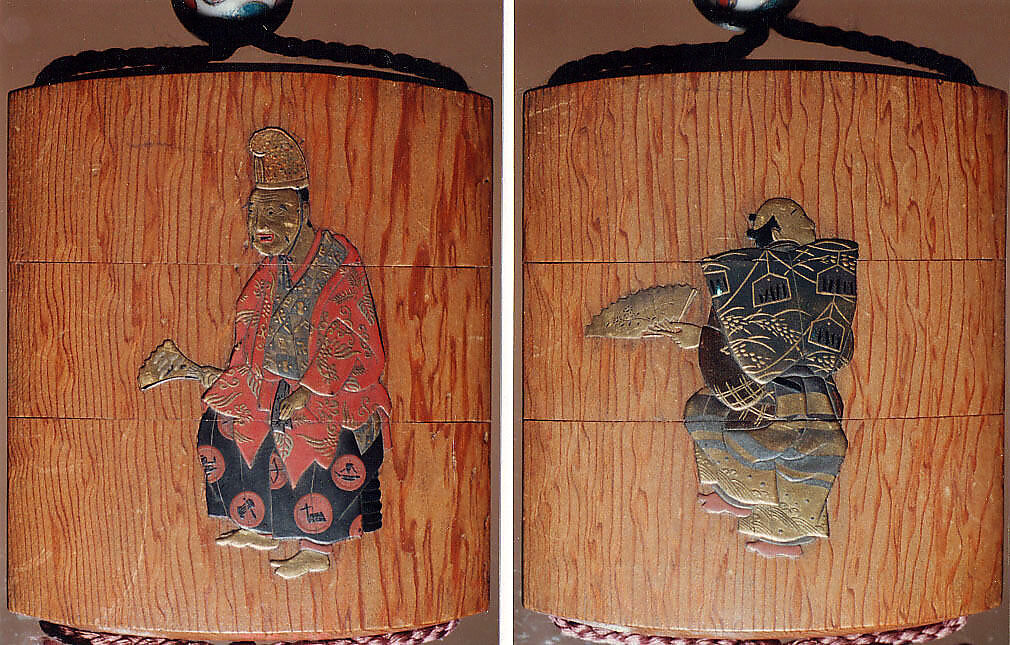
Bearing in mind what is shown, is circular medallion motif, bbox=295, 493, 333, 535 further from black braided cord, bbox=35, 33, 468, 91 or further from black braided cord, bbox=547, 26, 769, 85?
black braided cord, bbox=547, 26, 769, 85

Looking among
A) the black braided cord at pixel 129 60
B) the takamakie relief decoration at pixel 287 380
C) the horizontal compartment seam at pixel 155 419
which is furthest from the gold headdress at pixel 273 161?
the horizontal compartment seam at pixel 155 419

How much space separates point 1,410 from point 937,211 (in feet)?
6.82

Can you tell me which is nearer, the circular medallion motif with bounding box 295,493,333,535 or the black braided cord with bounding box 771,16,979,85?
the circular medallion motif with bounding box 295,493,333,535

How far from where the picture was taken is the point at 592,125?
245cm

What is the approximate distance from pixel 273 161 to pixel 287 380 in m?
0.45

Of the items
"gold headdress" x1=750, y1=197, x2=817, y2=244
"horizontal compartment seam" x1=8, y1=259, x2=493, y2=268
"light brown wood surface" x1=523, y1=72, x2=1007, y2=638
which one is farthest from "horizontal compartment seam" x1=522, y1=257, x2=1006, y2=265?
"horizontal compartment seam" x1=8, y1=259, x2=493, y2=268

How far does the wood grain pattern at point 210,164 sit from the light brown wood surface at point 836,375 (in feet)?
1.03

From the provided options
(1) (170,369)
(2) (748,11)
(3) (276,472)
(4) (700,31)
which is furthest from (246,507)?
(2) (748,11)

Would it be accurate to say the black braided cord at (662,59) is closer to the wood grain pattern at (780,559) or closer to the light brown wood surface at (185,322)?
the light brown wood surface at (185,322)

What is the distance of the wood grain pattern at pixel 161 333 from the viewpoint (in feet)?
7.73

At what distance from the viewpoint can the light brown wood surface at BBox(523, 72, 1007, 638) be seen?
238cm

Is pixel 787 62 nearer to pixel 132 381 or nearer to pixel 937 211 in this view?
pixel 937 211

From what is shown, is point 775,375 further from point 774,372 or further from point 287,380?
point 287,380

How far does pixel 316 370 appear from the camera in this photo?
2.37 meters
